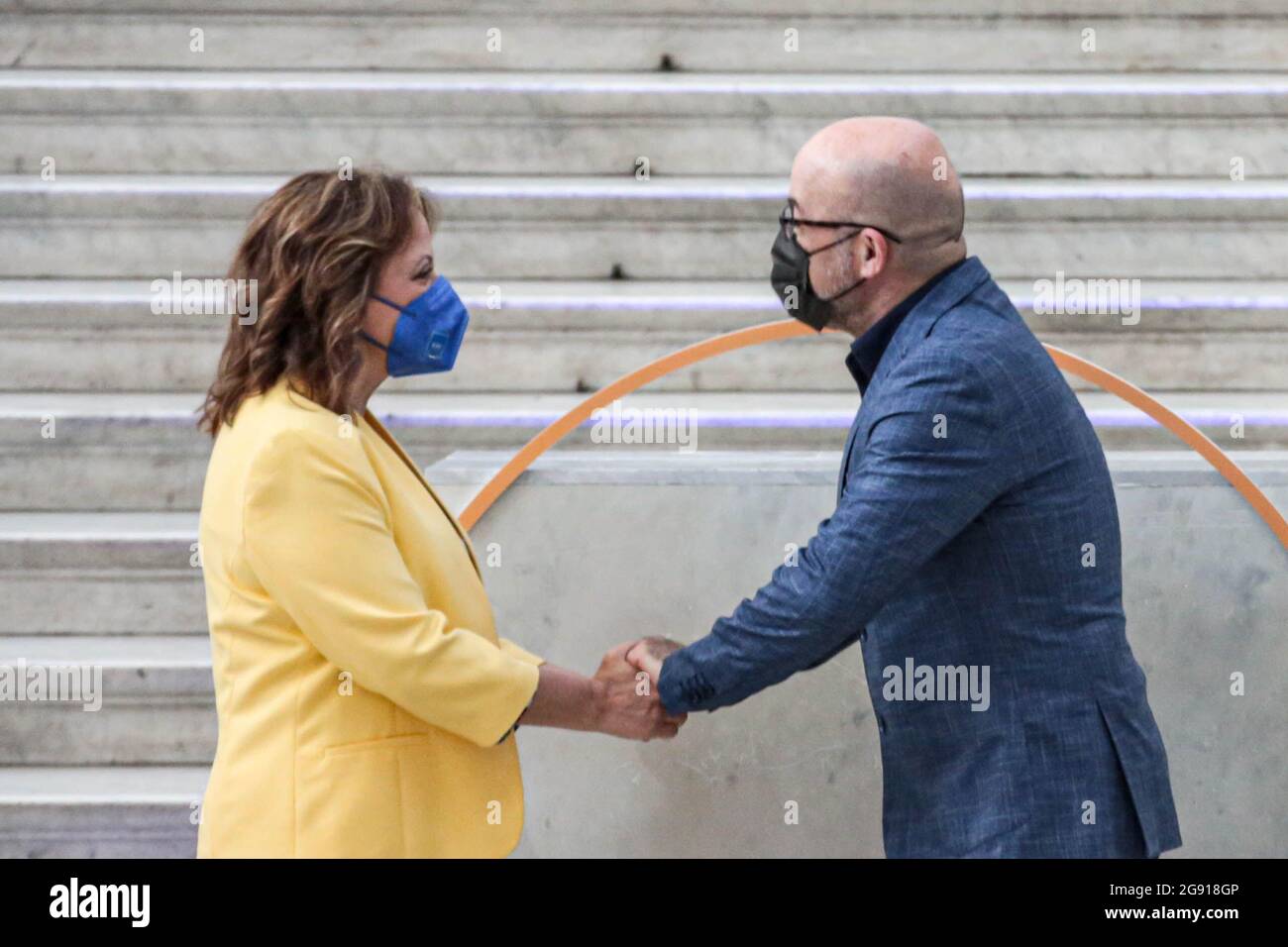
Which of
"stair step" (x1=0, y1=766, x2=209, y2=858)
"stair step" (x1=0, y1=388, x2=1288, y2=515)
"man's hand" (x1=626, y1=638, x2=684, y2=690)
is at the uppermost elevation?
"stair step" (x1=0, y1=388, x2=1288, y2=515)

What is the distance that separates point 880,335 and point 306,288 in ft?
2.52

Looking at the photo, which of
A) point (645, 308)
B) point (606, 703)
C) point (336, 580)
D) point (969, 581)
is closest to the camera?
point (336, 580)

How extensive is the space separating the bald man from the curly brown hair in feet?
2.09

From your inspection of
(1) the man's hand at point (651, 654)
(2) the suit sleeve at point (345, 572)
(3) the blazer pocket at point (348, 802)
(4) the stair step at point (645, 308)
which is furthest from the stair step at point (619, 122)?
(3) the blazer pocket at point (348, 802)

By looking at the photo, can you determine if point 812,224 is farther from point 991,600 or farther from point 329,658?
point 329,658

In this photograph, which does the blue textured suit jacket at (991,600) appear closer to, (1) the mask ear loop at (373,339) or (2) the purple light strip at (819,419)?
(1) the mask ear loop at (373,339)

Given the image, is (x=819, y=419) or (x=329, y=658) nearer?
(x=329, y=658)

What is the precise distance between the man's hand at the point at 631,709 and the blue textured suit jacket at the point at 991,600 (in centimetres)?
42

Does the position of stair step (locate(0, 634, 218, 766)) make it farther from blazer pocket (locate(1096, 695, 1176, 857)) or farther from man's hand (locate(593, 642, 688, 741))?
blazer pocket (locate(1096, 695, 1176, 857))

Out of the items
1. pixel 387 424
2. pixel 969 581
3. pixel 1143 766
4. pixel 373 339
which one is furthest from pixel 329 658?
pixel 387 424

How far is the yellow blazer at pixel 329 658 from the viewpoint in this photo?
1.74 m

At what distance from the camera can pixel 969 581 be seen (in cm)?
184

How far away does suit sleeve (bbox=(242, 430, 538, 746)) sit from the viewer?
5.68 feet

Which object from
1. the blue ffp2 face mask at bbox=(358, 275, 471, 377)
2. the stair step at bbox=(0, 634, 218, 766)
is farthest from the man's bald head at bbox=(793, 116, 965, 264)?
the stair step at bbox=(0, 634, 218, 766)
